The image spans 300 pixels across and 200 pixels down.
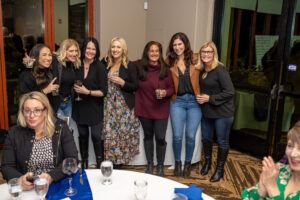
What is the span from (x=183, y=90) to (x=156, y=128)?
1.70ft

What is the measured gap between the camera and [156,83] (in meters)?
3.30

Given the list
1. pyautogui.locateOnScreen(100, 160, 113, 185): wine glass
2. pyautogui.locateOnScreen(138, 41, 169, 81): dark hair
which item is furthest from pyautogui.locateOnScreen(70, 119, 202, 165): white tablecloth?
pyautogui.locateOnScreen(100, 160, 113, 185): wine glass

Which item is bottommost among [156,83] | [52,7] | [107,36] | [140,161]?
[140,161]

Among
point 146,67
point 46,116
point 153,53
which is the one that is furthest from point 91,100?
point 46,116

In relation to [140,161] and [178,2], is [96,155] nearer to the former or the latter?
[140,161]

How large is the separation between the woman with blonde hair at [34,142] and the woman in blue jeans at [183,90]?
1504mm

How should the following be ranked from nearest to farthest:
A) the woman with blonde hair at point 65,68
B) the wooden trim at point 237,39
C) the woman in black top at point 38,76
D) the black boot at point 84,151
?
the woman in black top at point 38,76
the woman with blonde hair at point 65,68
the black boot at point 84,151
the wooden trim at point 237,39

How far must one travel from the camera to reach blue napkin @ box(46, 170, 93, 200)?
165 centimetres

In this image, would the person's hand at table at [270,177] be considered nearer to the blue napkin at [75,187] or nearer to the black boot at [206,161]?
the blue napkin at [75,187]

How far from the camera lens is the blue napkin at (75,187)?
1.65 metres

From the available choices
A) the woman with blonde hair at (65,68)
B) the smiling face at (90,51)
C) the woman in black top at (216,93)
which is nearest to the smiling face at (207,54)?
the woman in black top at (216,93)

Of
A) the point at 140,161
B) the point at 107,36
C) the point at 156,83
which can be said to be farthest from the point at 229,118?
the point at 107,36

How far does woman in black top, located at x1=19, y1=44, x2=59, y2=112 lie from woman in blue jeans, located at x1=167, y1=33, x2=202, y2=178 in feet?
4.15

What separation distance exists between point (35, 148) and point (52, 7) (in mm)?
3085
